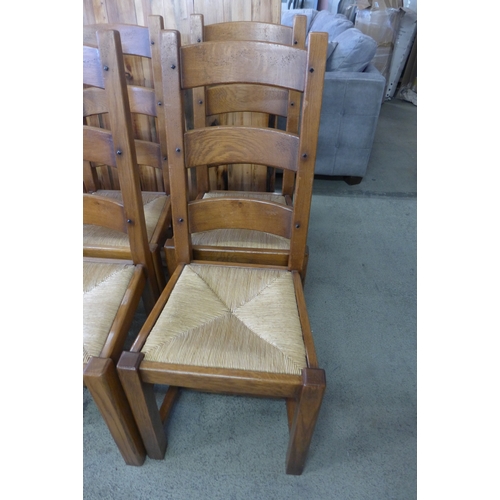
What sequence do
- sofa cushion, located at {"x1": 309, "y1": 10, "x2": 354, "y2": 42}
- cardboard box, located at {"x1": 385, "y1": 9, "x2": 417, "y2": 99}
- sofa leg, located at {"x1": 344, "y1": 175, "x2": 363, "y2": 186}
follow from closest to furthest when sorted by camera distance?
sofa leg, located at {"x1": 344, "y1": 175, "x2": 363, "y2": 186} → sofa cushion, located at {"x1": 309, "y1": 10, "x2": 354, "y2": 42} → cardboard box, located at {"x1": 385, "y1": 9, "x2": 417, "y2": 99}

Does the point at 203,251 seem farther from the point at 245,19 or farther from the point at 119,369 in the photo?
the point at 245,19

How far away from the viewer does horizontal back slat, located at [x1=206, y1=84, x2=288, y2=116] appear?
46.8 inches

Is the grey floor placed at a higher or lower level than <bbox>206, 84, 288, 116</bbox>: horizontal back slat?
lower

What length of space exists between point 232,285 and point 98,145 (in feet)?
1.75

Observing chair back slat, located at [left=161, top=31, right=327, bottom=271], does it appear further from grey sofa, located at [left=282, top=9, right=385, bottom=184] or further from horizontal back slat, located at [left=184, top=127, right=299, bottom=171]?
grey sofa, located at [left=282, top=9, right=385, bottom=184]

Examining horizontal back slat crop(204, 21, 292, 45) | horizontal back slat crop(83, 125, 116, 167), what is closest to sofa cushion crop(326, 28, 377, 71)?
horizontal back slat crop(204, 21, 292, 45)

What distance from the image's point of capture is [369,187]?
2402mm

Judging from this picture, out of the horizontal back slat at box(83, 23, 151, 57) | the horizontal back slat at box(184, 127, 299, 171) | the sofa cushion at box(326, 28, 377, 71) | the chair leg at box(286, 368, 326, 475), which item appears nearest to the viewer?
the chair leg at box(286, 368, 326, 475)

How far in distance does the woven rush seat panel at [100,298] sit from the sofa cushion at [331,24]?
242 cm

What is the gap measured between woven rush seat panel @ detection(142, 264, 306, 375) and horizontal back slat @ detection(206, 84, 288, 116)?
58 centimetres

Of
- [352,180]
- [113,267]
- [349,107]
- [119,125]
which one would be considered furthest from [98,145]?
[352,180]

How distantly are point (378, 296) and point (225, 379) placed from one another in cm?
103

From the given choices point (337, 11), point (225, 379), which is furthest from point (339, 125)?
point (337, 11)
